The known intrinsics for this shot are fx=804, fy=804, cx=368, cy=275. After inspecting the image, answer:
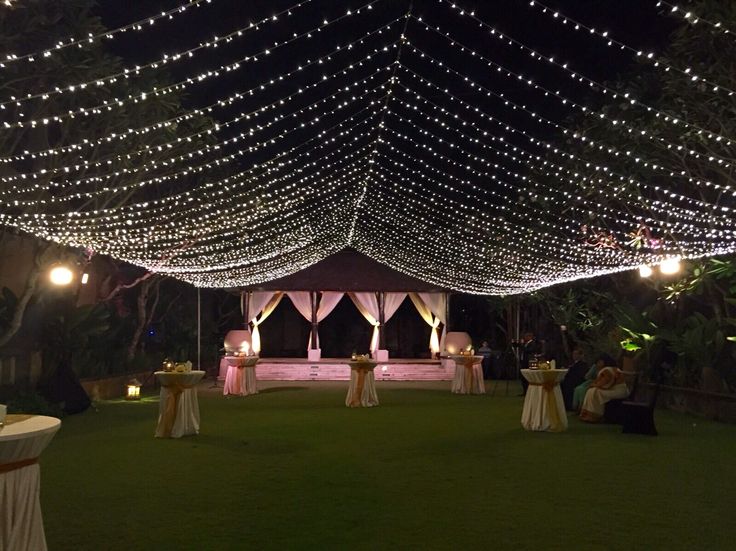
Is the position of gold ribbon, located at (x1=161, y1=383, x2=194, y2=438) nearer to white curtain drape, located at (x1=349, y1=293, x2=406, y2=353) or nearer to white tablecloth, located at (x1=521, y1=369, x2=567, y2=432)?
white tablecloth, located at (x1=521, y1=369, x2=567, y2=432)

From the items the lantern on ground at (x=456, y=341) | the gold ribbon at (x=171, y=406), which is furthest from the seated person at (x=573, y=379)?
the lantern on ground at (x=456, y=341)

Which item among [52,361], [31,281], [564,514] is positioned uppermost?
[31,281]

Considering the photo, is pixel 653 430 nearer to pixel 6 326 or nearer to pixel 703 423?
pixel 703 423

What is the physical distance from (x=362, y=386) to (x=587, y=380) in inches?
144

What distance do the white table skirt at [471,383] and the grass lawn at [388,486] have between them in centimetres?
554

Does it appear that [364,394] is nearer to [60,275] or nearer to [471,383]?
[471,383]

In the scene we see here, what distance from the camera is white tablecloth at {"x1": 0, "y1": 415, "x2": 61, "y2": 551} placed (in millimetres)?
3619

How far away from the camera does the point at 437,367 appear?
21891 mm

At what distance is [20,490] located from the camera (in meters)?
3.70

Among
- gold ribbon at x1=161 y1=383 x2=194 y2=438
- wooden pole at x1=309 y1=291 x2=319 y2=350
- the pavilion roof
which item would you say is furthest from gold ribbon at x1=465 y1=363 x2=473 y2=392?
gold ribbon at x1=161 y1=383 x2=194 y2=438

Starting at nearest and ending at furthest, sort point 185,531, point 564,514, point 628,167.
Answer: point 185,531 < point 564,514 < point 628,167

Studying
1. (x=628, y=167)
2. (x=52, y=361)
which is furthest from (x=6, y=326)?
(x=628, y=167)

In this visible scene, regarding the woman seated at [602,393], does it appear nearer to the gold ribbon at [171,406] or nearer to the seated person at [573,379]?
the seated person at [573,379]

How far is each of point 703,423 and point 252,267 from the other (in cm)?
1132
